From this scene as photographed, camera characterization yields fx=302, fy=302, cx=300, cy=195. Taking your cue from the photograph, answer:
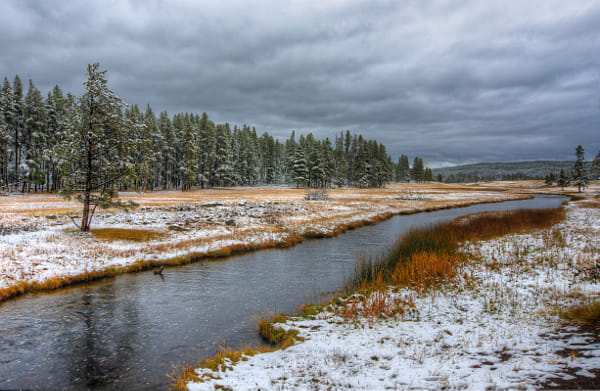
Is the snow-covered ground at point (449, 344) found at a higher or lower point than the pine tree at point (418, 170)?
lower

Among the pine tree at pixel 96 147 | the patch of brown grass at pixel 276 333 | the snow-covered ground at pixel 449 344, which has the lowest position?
the patch of brown grass at pixel 276 333

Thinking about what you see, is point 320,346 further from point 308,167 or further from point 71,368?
point 308,167

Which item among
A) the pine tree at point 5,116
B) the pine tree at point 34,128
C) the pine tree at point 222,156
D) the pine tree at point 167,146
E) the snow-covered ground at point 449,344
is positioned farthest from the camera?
the pine tree at point 222,156

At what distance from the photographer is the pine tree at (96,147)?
18953 millimetres

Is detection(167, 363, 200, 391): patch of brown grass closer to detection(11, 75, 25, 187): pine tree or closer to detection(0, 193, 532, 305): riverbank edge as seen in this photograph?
detection(0, 193, 532, 305): riverbank edge

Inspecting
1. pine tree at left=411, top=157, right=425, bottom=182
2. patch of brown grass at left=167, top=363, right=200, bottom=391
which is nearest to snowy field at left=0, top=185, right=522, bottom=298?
patch of brown grass at left=167, top=363, right=200, bottom=391

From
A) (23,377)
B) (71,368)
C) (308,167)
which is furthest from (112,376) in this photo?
(308,167)

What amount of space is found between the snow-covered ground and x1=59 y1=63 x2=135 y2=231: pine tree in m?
17.4

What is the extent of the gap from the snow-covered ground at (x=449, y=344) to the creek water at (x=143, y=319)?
6.88ft

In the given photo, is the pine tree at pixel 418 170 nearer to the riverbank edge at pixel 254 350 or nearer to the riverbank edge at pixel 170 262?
the riverbank edge at pixel 170 262

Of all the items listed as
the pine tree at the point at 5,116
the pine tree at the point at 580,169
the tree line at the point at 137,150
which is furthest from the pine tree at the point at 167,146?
the pine tree at the point at 580,169

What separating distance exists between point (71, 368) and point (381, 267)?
1184 centimetres

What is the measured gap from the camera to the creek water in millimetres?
7379

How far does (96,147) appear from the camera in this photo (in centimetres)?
1955
